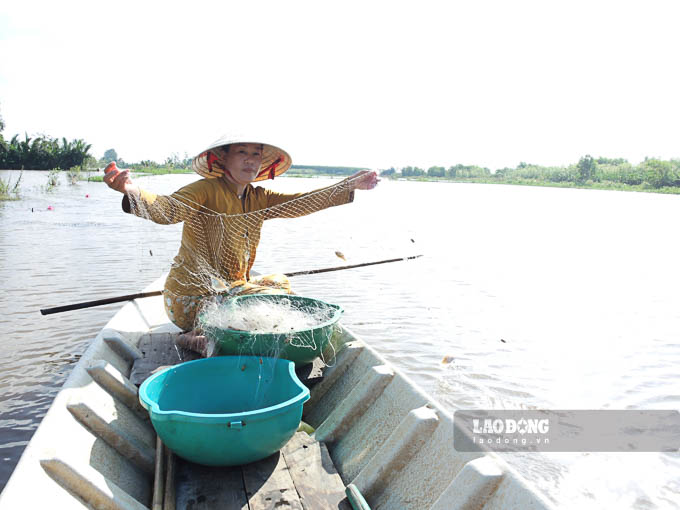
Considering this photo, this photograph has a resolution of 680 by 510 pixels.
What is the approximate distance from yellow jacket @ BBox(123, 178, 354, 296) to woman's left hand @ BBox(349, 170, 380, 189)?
8cm

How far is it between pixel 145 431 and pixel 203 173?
2.03 m

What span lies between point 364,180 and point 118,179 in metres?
1.71

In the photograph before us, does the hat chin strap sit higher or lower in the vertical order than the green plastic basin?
higher

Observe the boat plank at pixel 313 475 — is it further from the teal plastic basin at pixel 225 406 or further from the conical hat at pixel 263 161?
the conical hat at pixel 263 161

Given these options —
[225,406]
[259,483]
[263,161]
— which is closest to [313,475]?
[259,483]

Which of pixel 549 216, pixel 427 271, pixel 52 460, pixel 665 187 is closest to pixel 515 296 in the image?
pixel 427 271

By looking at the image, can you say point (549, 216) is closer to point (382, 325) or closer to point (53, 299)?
point (382, 325)

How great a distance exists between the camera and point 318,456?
2.28m

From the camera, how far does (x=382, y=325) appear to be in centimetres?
603

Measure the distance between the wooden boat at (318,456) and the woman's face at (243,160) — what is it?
4.93ft

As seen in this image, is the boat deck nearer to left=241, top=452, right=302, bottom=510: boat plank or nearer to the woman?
left=241, top=452, right=302, bottom=510: boat plank

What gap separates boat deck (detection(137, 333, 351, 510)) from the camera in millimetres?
1937

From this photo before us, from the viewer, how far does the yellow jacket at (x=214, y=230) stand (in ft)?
10.6

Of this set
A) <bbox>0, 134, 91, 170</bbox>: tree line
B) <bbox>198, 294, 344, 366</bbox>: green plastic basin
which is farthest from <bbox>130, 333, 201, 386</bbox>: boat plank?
<bbox>0, 134, 91, 170</bbox>: tree line
